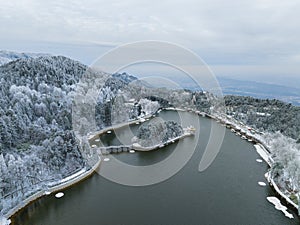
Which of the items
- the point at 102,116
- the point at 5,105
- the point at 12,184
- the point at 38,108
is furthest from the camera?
the point at 102,116

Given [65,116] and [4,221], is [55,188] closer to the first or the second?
[4,221]

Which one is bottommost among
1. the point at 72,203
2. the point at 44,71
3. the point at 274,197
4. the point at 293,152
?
the point at 72,203

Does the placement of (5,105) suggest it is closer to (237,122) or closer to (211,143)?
(211,143)

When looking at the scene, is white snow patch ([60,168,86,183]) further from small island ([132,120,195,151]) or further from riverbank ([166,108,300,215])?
riverbank ([166,108,300,215])

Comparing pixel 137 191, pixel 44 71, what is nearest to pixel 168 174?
pixel 137 191

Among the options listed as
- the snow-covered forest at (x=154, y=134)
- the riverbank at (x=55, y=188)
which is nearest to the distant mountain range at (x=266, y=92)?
the snow-covered forest at (x=154, y=134)
